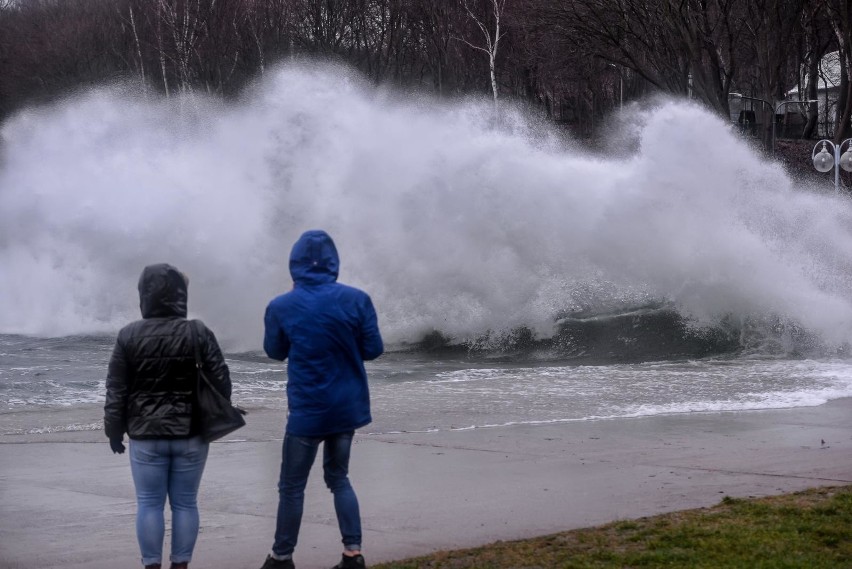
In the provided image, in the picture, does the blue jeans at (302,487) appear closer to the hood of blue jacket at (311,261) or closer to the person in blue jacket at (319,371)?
the person in blue jacket at (319,371)

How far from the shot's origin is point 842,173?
4084cm

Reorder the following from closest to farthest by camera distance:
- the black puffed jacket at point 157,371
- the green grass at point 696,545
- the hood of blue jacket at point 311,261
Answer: the black puffed jacket at point 157,371
the green grass at point 696,545
the hood of blue jacket at point 311,261

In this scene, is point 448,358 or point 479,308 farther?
point 479,308

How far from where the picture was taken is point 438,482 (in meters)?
8.04

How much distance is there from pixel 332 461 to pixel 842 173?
3792 cm

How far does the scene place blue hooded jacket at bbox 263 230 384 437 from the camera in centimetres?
575

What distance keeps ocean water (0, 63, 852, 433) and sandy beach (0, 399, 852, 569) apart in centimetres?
236

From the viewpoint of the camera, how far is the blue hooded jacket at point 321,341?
575 centimetres

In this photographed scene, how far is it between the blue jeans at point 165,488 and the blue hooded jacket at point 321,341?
507 mm

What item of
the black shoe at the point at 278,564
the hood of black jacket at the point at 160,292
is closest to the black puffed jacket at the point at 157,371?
the hood of black jacket at the point at 160,292

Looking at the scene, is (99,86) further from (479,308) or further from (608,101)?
(479,308)

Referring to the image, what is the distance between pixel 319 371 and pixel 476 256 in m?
14.2

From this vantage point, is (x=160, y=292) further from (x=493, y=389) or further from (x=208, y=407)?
(x=493, y=389)

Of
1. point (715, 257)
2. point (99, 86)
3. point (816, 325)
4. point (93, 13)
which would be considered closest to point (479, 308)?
point (715, 257)
